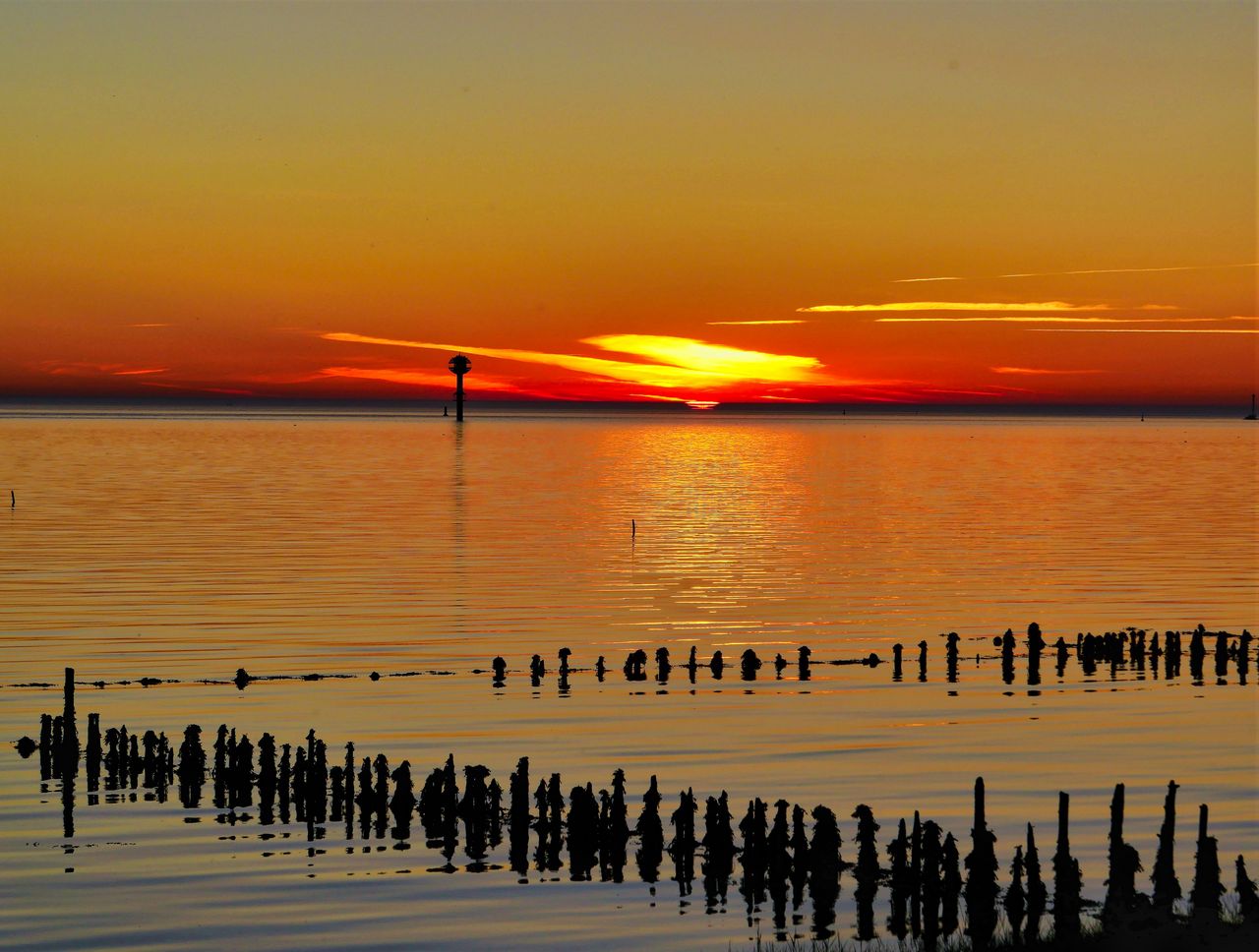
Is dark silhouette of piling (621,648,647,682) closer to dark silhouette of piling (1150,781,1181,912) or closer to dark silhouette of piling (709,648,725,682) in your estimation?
dark silhouette of piling (709,648,725,682)

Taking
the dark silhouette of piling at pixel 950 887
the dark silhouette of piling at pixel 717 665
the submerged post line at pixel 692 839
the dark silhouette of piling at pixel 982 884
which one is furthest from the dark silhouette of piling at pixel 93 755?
the dark silhouette of piling at pixel 982 884

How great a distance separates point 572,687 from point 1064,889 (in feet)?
74.6

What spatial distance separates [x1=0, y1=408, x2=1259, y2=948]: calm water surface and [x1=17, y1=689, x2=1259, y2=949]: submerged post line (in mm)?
560

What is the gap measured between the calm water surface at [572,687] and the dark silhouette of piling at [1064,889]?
13.3ft

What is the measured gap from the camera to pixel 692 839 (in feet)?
77.4

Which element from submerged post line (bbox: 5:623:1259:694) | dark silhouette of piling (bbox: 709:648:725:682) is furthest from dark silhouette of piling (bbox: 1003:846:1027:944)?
dark silhouette of piling (bbox: 709:648:725:682)

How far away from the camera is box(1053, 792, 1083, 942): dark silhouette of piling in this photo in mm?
19609

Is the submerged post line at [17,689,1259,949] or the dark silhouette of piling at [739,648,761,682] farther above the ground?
the dark silhouette of piling at [739,648,761,682]

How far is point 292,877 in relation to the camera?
2438cm

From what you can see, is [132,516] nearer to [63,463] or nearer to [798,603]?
[798,603]

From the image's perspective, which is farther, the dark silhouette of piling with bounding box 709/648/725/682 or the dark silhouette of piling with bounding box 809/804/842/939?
the dark silhouette of piling with bounding box 709/648/725/682

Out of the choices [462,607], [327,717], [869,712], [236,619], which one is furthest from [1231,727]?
[236,619]

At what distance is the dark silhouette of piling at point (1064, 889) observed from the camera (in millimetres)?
19609

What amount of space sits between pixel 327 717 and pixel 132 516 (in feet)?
220
